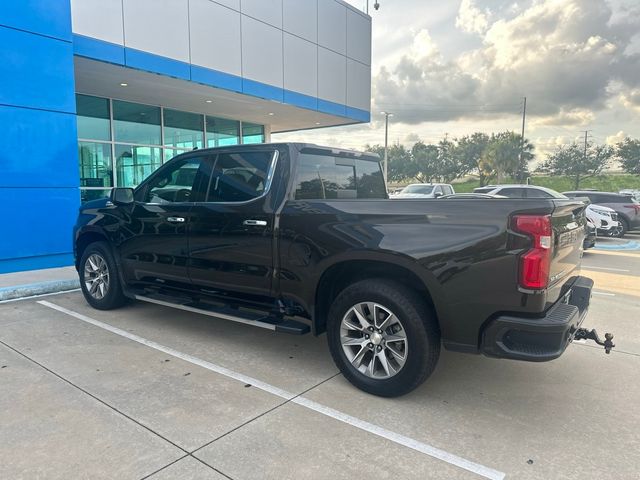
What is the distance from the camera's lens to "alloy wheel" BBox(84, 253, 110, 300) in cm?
577

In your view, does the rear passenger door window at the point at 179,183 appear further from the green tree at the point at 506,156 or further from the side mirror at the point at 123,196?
the green tree at the point at 506,156

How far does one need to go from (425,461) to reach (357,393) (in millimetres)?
967

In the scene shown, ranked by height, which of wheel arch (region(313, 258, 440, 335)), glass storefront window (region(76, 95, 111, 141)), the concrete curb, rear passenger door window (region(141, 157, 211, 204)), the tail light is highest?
glass storefront window (region(76, 95, 111, 141))

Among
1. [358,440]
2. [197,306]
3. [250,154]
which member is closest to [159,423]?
[358,440]

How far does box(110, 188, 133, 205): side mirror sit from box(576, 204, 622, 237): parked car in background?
1495 cm

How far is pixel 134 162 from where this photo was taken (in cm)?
1417

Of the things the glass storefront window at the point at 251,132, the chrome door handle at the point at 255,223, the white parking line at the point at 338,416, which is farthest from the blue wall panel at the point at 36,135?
the glass storefront window at the point at 251,132

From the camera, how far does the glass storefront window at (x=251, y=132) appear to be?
17.8 metres

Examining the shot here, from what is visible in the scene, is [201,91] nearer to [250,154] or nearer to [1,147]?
[1,147]

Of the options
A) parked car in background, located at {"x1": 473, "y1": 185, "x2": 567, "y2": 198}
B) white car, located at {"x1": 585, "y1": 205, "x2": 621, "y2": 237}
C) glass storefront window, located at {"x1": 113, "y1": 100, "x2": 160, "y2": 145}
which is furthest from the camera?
parked car in background, located at {"x1": 473, "y1": 185, "x2": 567, "y2": 198}

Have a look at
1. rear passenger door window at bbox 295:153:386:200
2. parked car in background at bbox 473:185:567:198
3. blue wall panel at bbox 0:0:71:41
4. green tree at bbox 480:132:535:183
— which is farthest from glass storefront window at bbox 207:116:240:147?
green tree at bbox 480:132:535:183

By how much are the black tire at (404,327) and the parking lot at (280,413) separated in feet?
0.43

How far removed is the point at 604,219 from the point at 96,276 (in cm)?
1567

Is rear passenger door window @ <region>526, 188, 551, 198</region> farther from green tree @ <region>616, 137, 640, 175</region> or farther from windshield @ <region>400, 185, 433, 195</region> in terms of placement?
green tree @ <region>616, 137, 640, 175</region>
